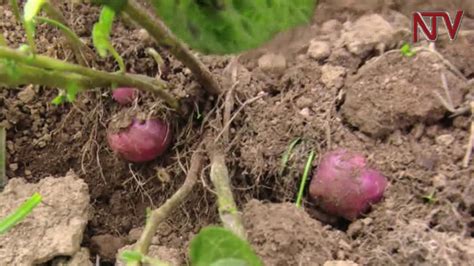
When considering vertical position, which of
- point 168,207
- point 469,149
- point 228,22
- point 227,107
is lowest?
point 469,149

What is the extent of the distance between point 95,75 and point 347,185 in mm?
453

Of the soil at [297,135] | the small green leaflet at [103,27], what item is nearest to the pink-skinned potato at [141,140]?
the soil at [297,135]

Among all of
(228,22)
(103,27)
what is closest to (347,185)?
(228,22)

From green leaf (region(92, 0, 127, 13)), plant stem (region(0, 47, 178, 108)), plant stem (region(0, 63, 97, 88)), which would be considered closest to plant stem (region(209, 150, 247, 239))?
plant stem (region(0, 47, 178, 108))

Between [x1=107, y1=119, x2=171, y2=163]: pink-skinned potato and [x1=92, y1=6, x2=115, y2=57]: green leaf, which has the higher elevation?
[x1=92, y1=6, x2=115, y2=57]: green leaf

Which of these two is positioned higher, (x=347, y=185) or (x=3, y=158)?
(x=3, y=158)

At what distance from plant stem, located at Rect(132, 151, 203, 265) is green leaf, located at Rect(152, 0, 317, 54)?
263 millimetres

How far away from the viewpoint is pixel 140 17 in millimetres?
1013

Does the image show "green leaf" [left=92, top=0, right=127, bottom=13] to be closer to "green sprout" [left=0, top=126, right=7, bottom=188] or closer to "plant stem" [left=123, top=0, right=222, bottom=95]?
"plant stem" [left=123, top=0, right=222, bottom=95]

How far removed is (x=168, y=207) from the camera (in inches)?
42.0

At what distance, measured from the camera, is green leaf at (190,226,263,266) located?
814mm

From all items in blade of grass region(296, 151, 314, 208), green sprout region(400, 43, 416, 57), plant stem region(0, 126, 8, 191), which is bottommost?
blade of grass region(296, 151, 314, 208)

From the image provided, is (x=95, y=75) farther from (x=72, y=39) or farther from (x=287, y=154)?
(x=287, y=154)

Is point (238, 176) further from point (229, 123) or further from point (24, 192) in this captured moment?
point (24, 192)
